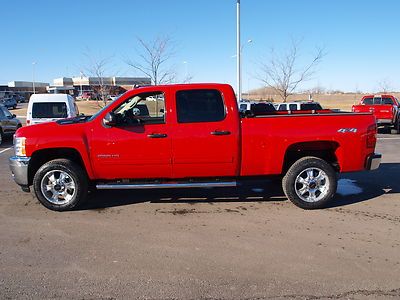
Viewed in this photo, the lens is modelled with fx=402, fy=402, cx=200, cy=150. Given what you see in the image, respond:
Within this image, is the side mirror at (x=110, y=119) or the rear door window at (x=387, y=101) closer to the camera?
the side mirror at (x=110, y=119)

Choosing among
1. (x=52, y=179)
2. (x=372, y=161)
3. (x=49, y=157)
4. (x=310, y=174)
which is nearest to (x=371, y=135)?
(x=372, y=161)

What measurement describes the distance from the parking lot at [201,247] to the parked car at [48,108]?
19.4 feet

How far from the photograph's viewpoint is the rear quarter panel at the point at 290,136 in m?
6.07

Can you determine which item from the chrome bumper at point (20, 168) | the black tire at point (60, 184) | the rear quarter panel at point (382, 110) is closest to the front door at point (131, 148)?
the black tire at point (60, 184)

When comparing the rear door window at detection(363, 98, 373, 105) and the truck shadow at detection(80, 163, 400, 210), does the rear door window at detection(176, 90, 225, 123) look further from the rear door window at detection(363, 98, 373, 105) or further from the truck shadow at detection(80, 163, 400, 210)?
the rear door window at detection(363, 98, 373, 105)

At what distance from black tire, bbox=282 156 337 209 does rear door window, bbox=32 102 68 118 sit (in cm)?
877

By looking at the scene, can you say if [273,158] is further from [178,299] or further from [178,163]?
[178,299]

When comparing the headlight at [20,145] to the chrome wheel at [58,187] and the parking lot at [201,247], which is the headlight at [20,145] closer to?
the chrome wheel at [58,187]

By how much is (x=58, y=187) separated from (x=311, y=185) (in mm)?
3879

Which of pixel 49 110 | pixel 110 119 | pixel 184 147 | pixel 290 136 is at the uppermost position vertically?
pixel 49 110

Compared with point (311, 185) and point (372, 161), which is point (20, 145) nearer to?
point (311, 185)

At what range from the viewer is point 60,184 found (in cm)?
611

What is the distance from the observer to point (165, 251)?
15.0 ft

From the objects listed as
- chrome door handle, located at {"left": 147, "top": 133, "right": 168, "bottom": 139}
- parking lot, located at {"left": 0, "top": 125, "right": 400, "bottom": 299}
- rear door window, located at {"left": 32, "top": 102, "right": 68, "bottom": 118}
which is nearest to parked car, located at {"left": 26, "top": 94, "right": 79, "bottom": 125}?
rear door window, located at {"left": 32, "top": 102, "right": 68, "bottom": 118}
